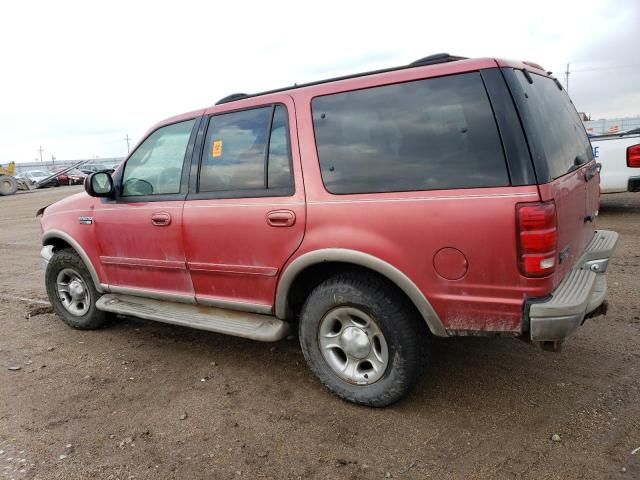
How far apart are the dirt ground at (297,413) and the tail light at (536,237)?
0.96 meters

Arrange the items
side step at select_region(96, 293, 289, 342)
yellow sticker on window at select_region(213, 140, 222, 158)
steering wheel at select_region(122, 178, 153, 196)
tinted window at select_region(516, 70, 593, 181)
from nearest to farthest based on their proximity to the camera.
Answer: tinted window at select_region(516, 70, 593, 181) < side step at select_region(96, 293, 289, 342) < yellow sticker on window at select_region(213, 140, 222, 158) < steering wheel at select_region(122, 178, 153, 196)

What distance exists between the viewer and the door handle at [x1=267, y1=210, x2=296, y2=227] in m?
3.21

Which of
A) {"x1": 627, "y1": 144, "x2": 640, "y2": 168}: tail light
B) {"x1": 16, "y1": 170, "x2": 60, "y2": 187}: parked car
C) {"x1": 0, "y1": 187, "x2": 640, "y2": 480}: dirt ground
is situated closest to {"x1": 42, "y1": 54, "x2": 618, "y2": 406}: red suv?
{"x1": 0, "y1": 187, "x2": 640, "y2": 480}: dirt ground

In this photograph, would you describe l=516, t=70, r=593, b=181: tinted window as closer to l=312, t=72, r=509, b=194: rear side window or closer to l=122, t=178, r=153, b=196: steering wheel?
l=312, t=72, r=509, b=194: rear side window

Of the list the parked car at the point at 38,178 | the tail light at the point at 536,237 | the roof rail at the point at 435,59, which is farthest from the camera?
the parked car at the point at 38,178

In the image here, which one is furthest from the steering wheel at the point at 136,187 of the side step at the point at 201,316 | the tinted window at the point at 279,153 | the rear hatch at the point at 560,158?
the rear hatch at the point at 560,158

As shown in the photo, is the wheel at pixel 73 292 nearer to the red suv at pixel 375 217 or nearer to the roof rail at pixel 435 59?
the red suv at pixel 375 217

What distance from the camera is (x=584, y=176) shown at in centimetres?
326

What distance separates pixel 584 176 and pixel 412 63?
1322mm

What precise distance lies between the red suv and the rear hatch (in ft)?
0.05

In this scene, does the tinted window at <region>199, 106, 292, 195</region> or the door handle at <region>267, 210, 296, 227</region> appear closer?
the door handle at <region>267, 210, 296, 227</region>

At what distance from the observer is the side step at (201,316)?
3443mm

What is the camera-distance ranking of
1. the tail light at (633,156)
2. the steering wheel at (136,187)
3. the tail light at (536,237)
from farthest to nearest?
the tail light at (633,156)
the steering wheel at (136,187)
the tail light at (536,237)

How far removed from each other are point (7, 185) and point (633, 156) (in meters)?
29.8
